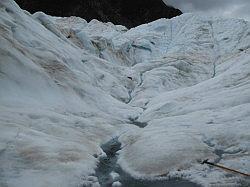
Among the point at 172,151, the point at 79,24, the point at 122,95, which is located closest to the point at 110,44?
the point at 79,24

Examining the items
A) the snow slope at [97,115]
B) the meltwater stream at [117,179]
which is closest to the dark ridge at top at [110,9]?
the snow slope at [97,115]

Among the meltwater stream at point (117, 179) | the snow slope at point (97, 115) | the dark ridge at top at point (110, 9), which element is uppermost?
the dark ridge at top at point (110, 9)

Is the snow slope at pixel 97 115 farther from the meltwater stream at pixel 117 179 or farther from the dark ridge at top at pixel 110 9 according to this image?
the dark ridge at top at pixel 110 9

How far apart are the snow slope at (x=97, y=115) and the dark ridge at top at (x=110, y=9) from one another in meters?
85.0

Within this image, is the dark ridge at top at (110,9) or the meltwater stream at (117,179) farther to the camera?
the dark ridge at top at (110,9)

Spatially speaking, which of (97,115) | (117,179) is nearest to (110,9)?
(97,115)

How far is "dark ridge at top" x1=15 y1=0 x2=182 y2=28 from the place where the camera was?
4670 inches

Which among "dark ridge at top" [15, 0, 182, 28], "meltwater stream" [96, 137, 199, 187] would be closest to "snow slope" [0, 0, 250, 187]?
"meltwater stream" [96, 137, 199, 187]

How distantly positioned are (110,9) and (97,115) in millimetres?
110668

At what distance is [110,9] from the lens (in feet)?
423

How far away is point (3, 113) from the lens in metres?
16.5

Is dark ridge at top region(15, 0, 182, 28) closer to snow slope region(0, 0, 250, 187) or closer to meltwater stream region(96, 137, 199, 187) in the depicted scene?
snow slope region(0, 0, 250, 187)

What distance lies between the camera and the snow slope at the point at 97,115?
13445 millimetres

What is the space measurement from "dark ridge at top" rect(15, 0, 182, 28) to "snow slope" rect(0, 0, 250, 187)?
279 ft
